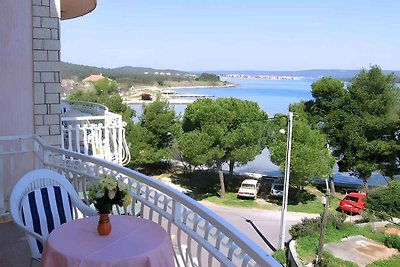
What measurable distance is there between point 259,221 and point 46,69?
13.2m

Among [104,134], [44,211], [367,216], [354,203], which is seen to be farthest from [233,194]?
[44,211]

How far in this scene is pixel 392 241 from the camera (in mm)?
11305

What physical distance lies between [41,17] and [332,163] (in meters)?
16.9

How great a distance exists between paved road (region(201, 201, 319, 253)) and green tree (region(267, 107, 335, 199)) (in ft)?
6.01

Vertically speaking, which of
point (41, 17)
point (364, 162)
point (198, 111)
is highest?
point (41, 17)

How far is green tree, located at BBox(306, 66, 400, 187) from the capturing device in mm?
19000

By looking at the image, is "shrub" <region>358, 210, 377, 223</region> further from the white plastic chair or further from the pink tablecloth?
the pink tablecloth

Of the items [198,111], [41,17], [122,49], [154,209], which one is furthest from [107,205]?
[122,49]

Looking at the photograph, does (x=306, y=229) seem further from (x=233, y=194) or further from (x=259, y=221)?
(x=233, y=194)

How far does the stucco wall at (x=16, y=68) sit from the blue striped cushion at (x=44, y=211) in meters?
1.80

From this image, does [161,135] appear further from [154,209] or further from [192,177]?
[154,209]

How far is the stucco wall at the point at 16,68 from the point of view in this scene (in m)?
3.74

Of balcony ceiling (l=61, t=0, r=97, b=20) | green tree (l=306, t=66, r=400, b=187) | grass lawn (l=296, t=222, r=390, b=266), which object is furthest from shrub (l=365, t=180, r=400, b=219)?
balcony ceiling (l=61, t=0, r=97, b=20)

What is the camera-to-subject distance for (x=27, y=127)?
12.9 ft
